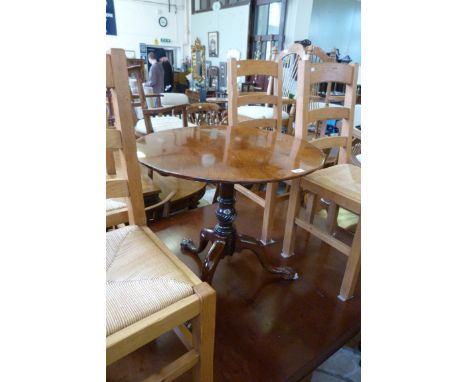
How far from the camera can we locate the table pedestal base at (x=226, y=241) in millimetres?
1428

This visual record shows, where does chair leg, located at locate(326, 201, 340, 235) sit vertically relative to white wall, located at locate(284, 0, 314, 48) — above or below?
below

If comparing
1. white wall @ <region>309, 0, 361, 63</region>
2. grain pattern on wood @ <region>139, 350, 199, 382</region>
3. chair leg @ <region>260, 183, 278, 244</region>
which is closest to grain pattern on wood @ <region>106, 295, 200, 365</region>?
grain pattern on wood @ <region>139, 350, 199, 382</region>

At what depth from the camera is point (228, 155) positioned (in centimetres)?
120

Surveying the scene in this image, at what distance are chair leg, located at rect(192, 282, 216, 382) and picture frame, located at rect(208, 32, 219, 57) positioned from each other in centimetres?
810

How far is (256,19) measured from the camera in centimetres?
633

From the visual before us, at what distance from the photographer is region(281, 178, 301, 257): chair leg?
1.60m

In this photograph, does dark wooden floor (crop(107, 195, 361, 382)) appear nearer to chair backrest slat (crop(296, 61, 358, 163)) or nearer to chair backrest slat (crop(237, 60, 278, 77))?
chair backrest slat (crop(296, 61, 358, 163))

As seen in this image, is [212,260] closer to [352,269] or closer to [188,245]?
[188,245]
